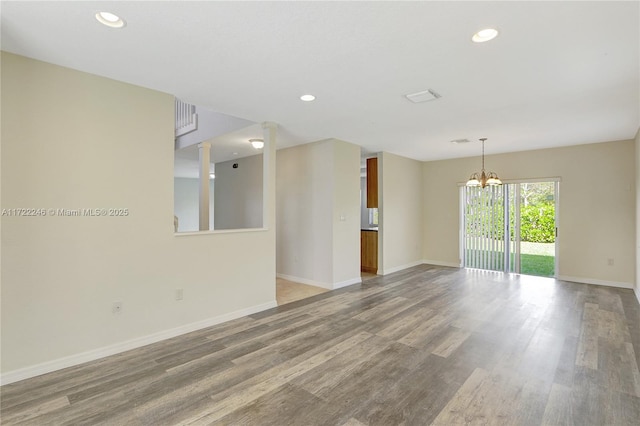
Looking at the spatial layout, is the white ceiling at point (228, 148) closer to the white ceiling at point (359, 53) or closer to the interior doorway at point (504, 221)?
the white ceiling at point (359, 53)

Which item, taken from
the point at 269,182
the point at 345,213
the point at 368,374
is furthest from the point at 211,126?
the point at 368,374

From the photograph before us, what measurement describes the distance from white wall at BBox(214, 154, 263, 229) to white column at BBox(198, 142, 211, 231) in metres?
1.03

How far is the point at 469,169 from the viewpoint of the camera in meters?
7.07

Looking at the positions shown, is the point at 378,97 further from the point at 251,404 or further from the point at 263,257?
the point at 251,404

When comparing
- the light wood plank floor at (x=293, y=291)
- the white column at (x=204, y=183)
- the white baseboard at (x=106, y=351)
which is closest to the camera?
the white baseboard at (x=106, y=351)

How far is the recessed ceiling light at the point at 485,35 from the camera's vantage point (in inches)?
82.8

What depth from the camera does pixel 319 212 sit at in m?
5.45

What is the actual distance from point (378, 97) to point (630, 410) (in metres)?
3.28

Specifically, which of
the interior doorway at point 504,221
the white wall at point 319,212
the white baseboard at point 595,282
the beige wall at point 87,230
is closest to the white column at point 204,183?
the white wall at point 319,212

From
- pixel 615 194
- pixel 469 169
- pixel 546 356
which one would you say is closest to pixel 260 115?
pixel 546 356

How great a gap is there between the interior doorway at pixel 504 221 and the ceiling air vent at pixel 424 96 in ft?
14.1

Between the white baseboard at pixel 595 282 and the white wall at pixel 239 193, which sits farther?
the white wall at pixel 239 193

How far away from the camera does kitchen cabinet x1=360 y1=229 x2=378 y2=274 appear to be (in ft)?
22.0

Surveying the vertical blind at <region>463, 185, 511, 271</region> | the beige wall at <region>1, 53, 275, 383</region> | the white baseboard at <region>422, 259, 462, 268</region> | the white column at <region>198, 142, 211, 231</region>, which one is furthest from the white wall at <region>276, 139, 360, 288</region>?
the vertical blind at <region>463, 185, 511, 271</region>
